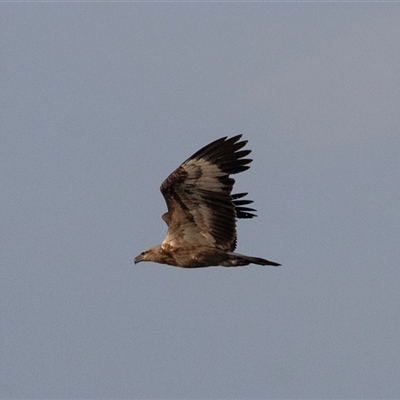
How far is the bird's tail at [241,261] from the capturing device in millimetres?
24531

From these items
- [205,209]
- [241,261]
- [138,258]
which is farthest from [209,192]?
[138,258]

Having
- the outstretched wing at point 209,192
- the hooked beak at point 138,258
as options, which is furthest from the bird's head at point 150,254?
the outstretched wing at point 209,192

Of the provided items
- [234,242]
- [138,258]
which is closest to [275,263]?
[234,242]

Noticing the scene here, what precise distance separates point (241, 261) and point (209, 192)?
4.24 ft

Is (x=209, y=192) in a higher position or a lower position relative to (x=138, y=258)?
higher

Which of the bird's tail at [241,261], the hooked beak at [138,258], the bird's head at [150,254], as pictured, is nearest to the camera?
the bird's tail at [241,261]

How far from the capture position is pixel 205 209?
25188 mm

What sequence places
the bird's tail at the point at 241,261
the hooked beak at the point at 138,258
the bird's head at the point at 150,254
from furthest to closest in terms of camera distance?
the hooked beak at the point at 138,258 < the bird's head at the point at 150,254 < the bird's tail at the point at 241,261

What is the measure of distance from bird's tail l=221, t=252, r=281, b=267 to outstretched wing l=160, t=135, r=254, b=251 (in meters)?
0.24

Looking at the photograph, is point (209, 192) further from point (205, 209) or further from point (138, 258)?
point (138, 258)

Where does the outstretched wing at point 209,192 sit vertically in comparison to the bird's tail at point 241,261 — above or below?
above

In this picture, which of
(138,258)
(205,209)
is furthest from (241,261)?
(138,258)

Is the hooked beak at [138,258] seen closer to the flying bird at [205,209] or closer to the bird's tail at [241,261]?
the flying bird at [205,209]

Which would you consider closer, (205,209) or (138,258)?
(205,209)
